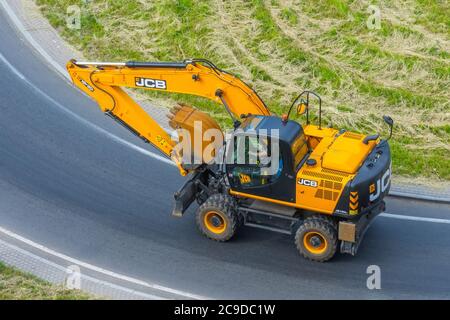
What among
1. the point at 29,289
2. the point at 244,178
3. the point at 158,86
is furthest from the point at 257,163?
the point at 29,289

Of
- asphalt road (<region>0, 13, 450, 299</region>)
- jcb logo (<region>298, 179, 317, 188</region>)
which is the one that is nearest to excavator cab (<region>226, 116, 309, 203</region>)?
jcb logo (<region>298, 179, 317, 188</region>)

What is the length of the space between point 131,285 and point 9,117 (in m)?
7.32

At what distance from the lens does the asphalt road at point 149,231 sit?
1488 cm

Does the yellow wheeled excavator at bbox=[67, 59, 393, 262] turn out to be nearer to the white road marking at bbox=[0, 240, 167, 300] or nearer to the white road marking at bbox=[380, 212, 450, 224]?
the white road marking at bbox=[380, 212, 450, 224]

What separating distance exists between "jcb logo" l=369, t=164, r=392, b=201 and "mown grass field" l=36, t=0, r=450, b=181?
11.4 ft

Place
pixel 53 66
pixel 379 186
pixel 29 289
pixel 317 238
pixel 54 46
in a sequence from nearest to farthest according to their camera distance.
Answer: pixel 29 289
pixel 379 186
pixel 317 238
pixel 53 66
pixel 54 46

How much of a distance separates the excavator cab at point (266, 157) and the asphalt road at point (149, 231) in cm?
137

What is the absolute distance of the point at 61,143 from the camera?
63.3ft

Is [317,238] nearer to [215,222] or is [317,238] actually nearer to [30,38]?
[215,222]

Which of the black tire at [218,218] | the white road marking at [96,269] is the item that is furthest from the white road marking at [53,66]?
the white road marking at [96,269]

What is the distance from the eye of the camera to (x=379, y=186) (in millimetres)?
14805

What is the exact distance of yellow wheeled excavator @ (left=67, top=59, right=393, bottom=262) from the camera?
14688mm

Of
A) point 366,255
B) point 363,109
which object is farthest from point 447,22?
point 366,255

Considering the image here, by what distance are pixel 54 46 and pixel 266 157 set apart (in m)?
10.5
